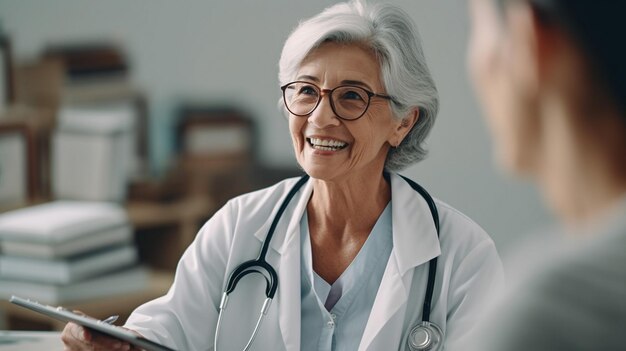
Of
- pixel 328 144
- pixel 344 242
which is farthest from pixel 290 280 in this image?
pixel 328 144

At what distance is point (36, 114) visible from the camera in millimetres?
3156

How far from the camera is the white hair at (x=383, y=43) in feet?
5.21

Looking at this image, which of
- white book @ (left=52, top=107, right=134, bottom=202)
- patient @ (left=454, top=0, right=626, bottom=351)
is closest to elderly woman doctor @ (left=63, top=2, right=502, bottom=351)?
patient @ (left=454, top=0, right=626, bottom=351)

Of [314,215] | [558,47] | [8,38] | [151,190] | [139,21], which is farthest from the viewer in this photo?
[139,21]

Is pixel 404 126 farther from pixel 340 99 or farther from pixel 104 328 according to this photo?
pixel 104 328

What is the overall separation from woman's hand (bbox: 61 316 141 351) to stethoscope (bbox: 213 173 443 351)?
0.18 metres

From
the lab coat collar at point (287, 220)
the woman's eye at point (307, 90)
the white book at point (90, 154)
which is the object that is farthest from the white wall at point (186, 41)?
the woman's eye at point (307, 90)

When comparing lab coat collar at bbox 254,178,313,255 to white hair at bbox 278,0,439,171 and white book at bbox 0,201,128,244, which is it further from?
white book at bbox 0,201,128,244

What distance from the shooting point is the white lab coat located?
5.09ft

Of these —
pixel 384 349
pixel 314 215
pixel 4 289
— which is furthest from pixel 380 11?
pixel 4 289

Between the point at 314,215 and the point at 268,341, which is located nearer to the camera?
the point at 268,341

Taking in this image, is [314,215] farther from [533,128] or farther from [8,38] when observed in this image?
[8,38]

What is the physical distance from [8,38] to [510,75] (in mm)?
2712

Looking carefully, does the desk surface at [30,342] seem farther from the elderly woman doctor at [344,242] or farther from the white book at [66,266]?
the white book at [66,266]
